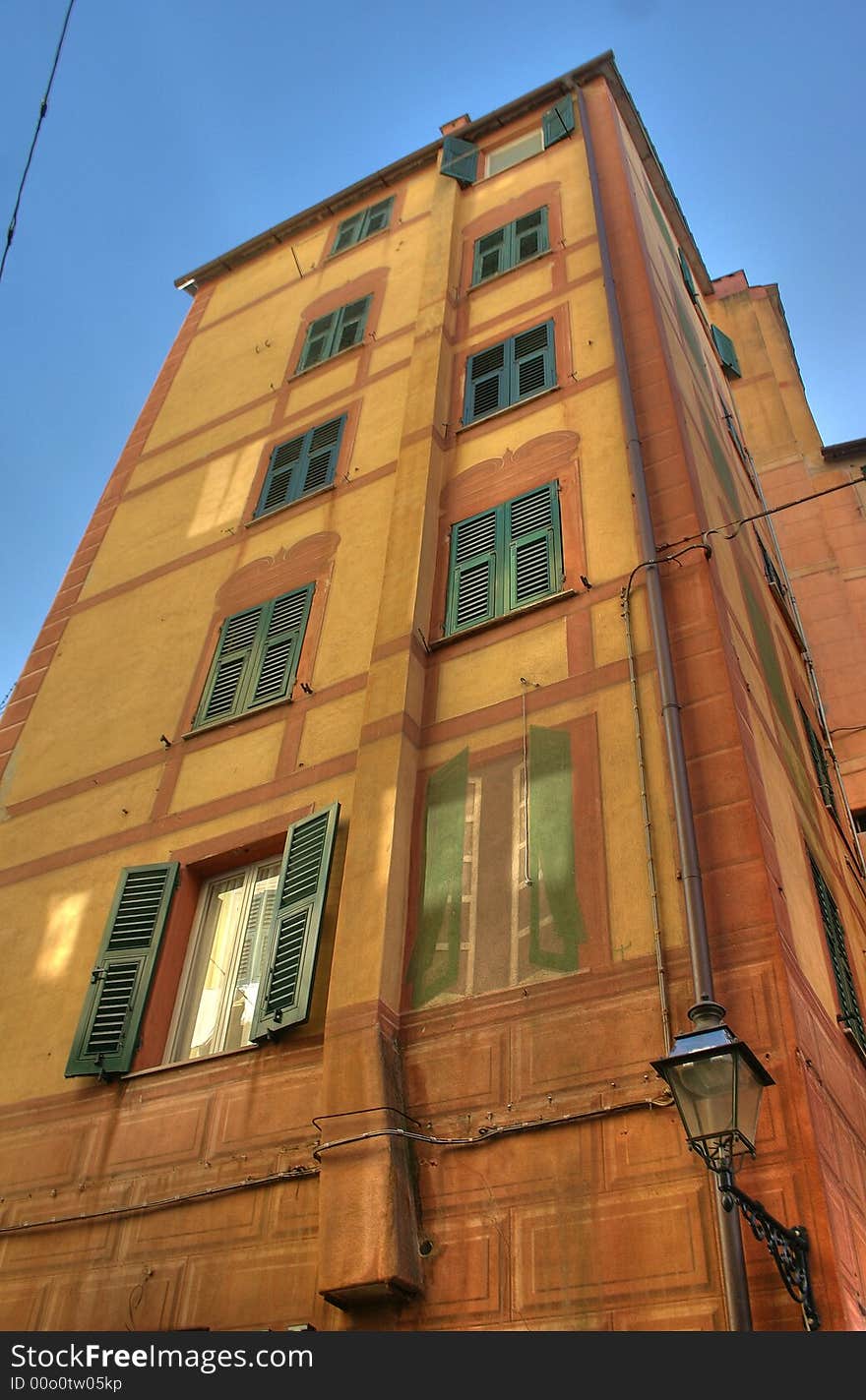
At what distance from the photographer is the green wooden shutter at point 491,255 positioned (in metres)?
15.0

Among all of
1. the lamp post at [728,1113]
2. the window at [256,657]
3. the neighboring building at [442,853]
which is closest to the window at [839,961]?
the neighboring building at [442,853]

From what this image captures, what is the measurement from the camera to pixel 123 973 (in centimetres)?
921

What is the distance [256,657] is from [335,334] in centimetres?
639

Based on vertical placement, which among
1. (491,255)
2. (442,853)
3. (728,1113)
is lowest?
(728,1113)

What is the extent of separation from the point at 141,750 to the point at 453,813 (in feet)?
12.3

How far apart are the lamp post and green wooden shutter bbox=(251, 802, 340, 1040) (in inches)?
122

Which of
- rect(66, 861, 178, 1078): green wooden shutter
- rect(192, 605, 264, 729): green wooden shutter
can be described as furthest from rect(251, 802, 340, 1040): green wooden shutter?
rect(192, 605, 264, 729): green wooden shutter

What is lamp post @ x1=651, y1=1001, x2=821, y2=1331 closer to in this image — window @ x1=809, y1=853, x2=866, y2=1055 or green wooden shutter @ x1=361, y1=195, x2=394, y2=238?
window @ x1=809, y1=853, x2=866, y2=1055

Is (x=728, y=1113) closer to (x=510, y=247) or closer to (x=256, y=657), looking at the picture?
(x=256, y=657)

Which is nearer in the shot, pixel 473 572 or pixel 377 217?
pixel 473 572

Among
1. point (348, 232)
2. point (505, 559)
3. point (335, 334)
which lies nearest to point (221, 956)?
point (505, 559)

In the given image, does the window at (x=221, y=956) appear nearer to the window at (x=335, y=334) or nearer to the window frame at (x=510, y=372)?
the window frame at (x=510, y=372)

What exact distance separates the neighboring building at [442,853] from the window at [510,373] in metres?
0.06

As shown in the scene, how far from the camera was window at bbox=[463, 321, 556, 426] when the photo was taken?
1253cm
